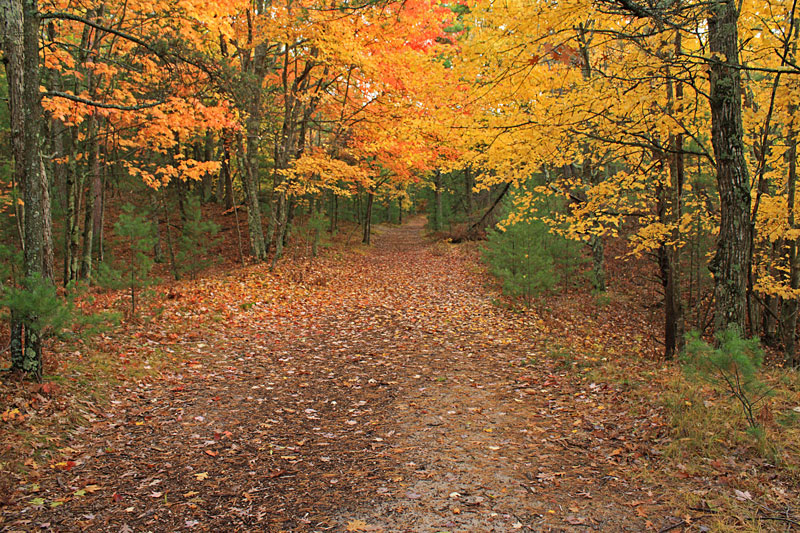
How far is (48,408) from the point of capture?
459 cm

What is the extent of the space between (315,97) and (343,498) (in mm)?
13944

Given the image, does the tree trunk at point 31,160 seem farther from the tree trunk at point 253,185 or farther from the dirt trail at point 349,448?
the tree trunk at point 253,185

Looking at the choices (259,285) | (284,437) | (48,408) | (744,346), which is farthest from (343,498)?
(259,285)

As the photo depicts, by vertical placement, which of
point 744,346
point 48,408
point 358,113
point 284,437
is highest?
point 358,113

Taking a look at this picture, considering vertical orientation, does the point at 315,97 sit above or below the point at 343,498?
above

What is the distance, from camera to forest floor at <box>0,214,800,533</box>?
10.9 ft

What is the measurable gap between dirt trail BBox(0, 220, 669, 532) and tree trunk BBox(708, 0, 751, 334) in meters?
1.80

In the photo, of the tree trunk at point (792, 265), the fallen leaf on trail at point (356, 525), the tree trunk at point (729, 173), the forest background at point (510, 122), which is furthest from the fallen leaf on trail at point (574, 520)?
the tree trunk at point (792, 265)

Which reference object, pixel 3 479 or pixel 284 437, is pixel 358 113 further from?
pixel 3 479

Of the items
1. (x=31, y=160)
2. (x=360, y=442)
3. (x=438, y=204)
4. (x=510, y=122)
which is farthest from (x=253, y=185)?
(x=438, y=204)

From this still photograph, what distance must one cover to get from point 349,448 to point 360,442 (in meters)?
0.16

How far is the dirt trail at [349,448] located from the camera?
11.0 feet

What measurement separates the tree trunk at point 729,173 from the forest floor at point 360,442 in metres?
1.32

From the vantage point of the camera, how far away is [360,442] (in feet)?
15.2
